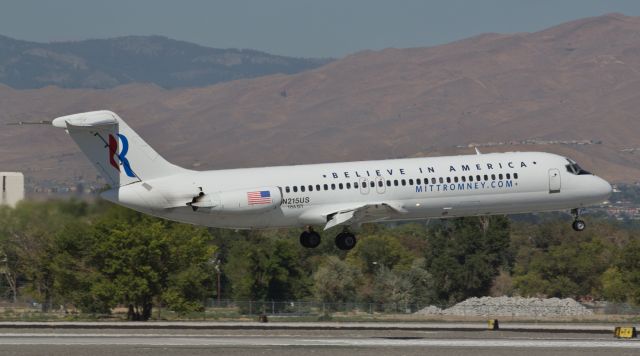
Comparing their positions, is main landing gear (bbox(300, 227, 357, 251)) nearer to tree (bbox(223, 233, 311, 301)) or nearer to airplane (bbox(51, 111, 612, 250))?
airplane (bbox(51, 111, 612, 250))

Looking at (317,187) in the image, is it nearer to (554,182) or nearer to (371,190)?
(371,190)

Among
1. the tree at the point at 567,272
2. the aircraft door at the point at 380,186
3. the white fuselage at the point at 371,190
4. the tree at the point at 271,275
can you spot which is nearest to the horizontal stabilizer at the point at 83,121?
the white fuselage at the point at 371,190

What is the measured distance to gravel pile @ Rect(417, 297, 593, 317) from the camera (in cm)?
10612

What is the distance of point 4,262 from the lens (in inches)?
4734

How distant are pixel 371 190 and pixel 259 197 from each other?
6.14 metres

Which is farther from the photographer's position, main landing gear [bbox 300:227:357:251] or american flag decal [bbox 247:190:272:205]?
main landing gear [bbox 300:227:357:251]

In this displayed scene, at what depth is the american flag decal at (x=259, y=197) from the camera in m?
67.8

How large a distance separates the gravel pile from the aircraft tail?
43349mm

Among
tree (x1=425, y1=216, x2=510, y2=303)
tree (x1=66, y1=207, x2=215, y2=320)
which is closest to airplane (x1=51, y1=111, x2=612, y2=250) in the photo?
tree (x1=66, y1=207, x2=215, y2=320)

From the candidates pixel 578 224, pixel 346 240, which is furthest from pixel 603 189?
pixel 346 240

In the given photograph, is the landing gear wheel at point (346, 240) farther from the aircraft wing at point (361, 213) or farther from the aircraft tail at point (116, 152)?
the aircraft tail at point (116, 152)

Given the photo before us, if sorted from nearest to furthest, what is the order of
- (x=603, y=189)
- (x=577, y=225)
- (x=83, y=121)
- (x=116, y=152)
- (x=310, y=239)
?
(x=83, y=121) → (x=116, y=152) → (x=310, y=239) → (x=577, y=225) → (x=603, y=189)

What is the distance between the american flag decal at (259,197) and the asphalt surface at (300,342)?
675 cm

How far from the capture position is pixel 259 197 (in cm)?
6794
